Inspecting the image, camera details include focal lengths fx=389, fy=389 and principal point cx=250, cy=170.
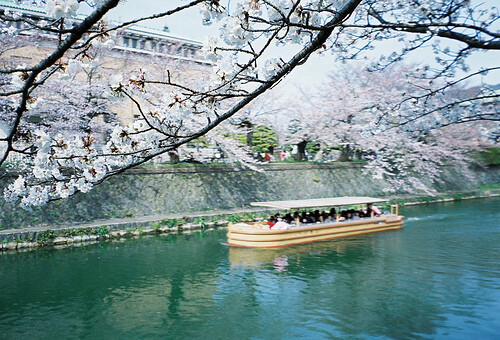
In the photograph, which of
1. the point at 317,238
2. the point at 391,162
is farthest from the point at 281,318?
the point at 391,162

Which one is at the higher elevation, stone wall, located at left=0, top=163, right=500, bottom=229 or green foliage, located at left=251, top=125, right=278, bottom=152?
green foliage, located at left=251, top=125, right=278, bottom=152

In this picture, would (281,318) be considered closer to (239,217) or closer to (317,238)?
(317,238)

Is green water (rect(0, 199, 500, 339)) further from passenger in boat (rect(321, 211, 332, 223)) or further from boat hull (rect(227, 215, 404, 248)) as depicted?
→ passenger in boat (rect(321, 211, 332, 223))

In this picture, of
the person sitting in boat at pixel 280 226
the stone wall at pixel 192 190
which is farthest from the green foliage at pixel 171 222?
the person sitting in boat at pixel 280 226

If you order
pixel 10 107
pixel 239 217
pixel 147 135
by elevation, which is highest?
pixel 10 107

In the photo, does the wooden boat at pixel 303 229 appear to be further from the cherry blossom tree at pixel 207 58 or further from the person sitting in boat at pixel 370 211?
the cherry blossom tree at pixel 207 58

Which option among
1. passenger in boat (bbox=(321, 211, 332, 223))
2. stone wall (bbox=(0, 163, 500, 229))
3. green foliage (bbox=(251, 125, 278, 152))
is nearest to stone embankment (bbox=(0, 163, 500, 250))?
stone wall (bbox=(0, 163, 500, 229))

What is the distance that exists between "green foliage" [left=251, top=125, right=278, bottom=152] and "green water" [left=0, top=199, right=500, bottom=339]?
1212 centimetres

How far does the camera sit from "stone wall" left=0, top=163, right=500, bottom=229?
51.6 feet

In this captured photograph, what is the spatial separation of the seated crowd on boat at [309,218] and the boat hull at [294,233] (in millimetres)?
334

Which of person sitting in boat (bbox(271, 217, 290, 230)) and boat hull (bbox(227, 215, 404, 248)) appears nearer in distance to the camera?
boat hull (bbox(227, 215, 404, 248))

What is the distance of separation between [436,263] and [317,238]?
15.1 ft

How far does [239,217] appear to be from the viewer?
18.8m

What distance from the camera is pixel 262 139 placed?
2606 cm
